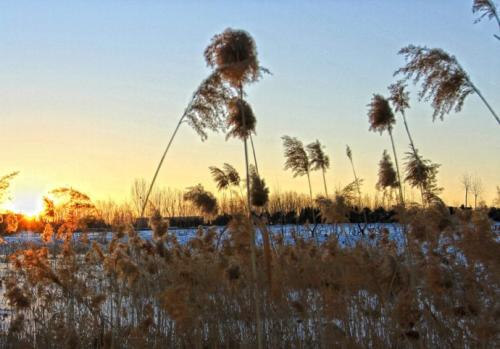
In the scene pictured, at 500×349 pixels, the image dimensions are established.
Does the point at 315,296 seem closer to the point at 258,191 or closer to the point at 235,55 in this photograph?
the point at 258,191

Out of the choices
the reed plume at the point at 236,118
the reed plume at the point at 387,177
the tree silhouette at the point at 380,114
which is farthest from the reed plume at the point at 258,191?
the reed plume at the point at 387,177

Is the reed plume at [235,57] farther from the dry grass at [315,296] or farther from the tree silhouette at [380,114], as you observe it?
the tree silhouette at [380,114]

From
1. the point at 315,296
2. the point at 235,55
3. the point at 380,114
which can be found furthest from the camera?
the point at 380,114

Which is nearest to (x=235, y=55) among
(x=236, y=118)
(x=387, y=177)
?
(x=236, y=118)

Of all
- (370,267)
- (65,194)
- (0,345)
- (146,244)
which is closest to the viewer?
(370,267)

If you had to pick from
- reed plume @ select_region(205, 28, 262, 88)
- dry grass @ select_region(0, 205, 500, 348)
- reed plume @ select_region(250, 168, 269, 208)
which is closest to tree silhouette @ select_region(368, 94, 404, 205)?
dry grass @ select_region(0, 205, 500, 348)

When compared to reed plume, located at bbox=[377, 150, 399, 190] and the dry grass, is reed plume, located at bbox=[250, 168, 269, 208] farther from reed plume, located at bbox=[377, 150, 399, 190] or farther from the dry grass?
reed plume, located at bbox=[377, 150, 399, 190]

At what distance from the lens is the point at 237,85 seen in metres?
3.19

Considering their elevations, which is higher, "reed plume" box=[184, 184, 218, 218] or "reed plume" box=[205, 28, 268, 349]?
"reed plume" box=[205, 28, 268, 349]

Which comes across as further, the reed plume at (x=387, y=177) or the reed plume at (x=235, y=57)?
the reed plume at (x=387, y=177)

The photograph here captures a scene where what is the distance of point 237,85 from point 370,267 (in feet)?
4.26

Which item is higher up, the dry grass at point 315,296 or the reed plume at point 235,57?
the reed plume at point 235,57

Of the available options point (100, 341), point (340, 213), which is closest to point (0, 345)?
point (100, 341)

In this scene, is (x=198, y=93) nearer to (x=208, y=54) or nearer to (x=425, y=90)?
(x=208, y=54)
